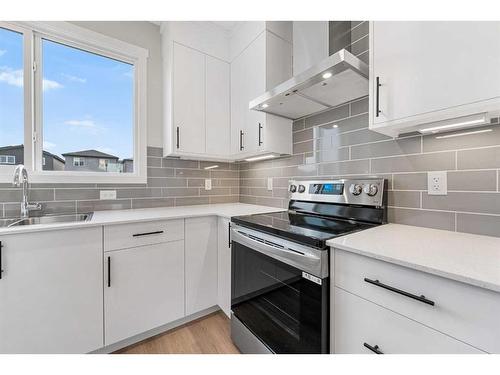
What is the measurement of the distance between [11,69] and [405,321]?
2746 millimetres

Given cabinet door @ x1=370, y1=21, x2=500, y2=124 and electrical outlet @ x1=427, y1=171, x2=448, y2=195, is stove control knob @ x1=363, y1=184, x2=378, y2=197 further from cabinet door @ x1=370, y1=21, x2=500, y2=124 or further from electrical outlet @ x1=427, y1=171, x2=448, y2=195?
cabinet door @ x1=370, y1=21, x2=500, y2=124

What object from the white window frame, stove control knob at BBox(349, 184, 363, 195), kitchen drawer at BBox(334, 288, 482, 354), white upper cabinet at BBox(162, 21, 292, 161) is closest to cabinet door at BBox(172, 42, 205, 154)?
white upper cabinet at BBox(162, 21, 292, 161)

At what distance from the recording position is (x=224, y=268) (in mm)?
1716

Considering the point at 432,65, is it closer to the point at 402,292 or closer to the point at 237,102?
the point at 402,292

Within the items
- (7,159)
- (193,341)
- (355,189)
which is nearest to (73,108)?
(7,159)

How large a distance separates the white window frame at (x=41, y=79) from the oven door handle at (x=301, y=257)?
4.82 feet

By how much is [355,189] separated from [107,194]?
1.97 metres

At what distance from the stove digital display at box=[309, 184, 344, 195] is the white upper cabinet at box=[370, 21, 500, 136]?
0.47 m

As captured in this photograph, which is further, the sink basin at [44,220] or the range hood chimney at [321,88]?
the sink basin at [44,220]

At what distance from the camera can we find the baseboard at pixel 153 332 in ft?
4.82

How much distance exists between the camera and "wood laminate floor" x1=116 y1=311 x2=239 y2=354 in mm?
1498

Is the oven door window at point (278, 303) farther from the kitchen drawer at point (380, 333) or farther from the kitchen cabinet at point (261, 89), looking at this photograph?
the kitchen cabinet at point (261, 89)

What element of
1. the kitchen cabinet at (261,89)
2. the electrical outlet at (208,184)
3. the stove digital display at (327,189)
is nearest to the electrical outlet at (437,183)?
the stove digital display at (327,189)

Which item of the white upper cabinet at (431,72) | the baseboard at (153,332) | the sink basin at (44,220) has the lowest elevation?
the baseboard at (153,332)
